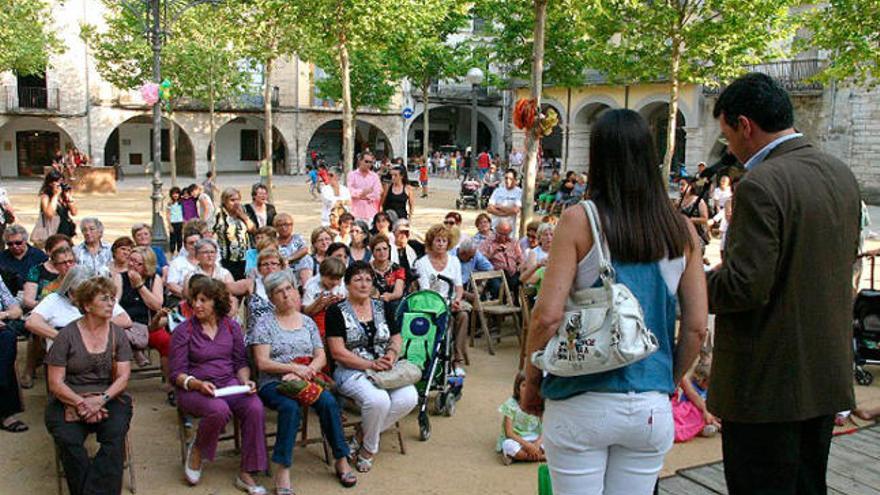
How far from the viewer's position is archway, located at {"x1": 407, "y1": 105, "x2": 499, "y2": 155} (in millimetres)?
44594

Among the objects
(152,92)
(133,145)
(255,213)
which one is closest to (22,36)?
(152,92)

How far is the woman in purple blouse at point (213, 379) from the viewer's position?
466cm

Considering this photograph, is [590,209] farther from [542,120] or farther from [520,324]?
[542,120]

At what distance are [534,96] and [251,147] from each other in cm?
3277

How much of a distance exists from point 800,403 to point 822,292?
33cm

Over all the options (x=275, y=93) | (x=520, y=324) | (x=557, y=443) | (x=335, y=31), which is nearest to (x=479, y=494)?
(x=557, y=443)

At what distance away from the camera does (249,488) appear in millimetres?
4609

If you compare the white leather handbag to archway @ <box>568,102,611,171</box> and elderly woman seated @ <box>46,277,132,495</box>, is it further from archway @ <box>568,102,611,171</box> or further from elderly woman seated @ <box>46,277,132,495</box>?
archway @ <box>568,102,611,171</box>

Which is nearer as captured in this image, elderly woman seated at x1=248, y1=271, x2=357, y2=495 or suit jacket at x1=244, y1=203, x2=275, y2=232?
elderly woman seated at x1=248, y1=271, x2=357, y2=495

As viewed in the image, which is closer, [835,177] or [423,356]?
→ [835,177]

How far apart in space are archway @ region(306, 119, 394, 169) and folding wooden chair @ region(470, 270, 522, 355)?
33.3m

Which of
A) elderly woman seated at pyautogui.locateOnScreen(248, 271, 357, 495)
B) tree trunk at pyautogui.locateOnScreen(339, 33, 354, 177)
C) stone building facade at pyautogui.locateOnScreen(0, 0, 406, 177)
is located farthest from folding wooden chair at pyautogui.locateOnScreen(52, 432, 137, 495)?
stone building facade at pyautogui.locateOnScreen(0, 0, 406, 177)

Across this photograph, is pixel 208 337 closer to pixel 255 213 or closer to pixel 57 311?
pixel 57 311

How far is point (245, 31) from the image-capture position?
20.6m
